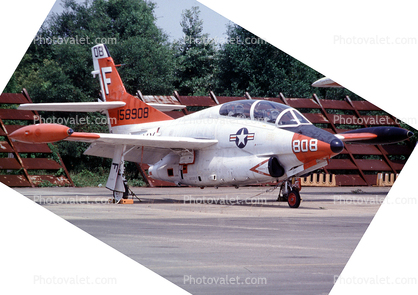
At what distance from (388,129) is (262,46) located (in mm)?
6307

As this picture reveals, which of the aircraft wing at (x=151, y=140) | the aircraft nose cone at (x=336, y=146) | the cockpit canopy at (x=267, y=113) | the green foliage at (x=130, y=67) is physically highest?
the green foliage at (x=130, y=67)

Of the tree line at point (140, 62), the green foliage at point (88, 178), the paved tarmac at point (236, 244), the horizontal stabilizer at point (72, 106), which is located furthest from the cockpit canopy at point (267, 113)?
the green foliage at point (88, 178)

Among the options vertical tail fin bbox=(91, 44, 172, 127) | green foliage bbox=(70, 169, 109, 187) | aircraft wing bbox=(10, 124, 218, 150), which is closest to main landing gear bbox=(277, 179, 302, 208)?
aircraft wing bbox=(10, 124, 218, 150)

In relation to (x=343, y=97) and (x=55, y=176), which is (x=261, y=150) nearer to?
(x=55, y=176)

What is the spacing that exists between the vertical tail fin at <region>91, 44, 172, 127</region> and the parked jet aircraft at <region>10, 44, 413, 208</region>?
37 mm

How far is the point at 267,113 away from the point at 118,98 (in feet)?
23.3

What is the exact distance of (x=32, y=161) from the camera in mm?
24844

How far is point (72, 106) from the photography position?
17203 mm

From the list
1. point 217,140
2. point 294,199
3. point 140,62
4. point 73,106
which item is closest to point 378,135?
point 294,199

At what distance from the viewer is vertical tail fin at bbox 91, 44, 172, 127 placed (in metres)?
18.9

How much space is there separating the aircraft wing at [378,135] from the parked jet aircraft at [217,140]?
3 cm

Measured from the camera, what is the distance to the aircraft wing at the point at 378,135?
1773 centimetres

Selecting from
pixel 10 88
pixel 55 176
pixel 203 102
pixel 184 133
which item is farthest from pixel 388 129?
pixel 10 88

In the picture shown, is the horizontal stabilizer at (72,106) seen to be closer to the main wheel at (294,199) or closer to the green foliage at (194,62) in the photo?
the green foliage at (194,62)
